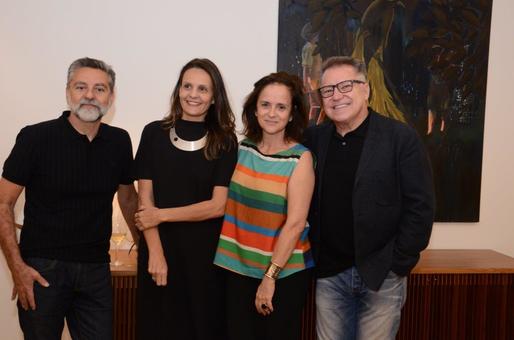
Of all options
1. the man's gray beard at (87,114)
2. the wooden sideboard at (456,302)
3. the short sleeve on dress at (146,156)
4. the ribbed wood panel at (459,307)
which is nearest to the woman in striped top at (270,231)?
the short sleeve on dress at (146,156)

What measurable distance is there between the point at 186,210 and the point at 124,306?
2.96 ft

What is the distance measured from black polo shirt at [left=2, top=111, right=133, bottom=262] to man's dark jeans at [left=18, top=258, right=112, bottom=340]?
0.05m

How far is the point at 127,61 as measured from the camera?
9.84 ft

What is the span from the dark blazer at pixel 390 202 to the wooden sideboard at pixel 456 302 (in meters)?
0.75

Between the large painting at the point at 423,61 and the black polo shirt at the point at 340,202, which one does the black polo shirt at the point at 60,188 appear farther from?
the large painting at the point at 423,61

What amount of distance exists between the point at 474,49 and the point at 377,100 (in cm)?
73

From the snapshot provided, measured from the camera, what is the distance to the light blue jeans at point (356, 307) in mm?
2055

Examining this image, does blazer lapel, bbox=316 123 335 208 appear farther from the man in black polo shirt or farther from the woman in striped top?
the man in black polo shirt

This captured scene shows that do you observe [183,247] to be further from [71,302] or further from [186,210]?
[71,302]

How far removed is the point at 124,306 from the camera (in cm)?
260

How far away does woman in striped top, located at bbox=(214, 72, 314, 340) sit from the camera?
1.96m

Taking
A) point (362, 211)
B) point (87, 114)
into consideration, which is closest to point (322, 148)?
point (362, 211)

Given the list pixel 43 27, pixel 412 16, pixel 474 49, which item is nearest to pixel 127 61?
pixel 43 27

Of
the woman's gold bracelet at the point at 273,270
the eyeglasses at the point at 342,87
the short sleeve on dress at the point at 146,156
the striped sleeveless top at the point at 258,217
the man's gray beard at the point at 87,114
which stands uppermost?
the eyeglasses at the point at 342,87
